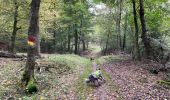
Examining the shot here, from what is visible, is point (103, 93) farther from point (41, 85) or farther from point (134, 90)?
point (41, 85)

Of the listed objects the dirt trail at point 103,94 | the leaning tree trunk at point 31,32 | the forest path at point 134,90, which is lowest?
the dirt trail at point 103,94

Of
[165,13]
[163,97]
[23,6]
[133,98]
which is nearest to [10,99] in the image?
[133,98]

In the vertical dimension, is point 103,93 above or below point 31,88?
below

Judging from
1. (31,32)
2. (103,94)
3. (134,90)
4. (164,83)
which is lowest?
(103,94)

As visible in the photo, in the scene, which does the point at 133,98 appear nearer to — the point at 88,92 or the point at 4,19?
the point at 88,92

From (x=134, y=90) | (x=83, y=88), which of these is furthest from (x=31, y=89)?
(x=134, y=90)

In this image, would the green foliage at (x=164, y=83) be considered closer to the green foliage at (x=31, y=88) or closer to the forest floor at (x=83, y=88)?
the forest floor at (x=83, y=88)

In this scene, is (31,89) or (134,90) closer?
(134,90)

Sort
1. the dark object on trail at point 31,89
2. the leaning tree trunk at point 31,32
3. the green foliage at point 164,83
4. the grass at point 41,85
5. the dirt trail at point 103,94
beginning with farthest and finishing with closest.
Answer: the leaning tree trunk at point 31,32
the green foliage at point 164,83
the dark object on trail at point 31,89
the grass at point 41,85
the dirt trail at point 103,94

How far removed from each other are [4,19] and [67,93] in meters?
17.8

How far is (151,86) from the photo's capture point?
43.0 ft

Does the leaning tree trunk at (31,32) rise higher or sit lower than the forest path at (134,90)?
higher

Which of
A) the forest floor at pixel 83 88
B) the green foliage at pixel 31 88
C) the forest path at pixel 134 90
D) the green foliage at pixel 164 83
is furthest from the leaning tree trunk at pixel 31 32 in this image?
the green foliage at pixel 164 83

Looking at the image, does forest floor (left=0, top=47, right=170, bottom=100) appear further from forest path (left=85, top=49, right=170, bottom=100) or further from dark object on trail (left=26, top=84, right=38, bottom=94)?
→ dark object on trail (left=26, top=84, right=38, bottom=94)
